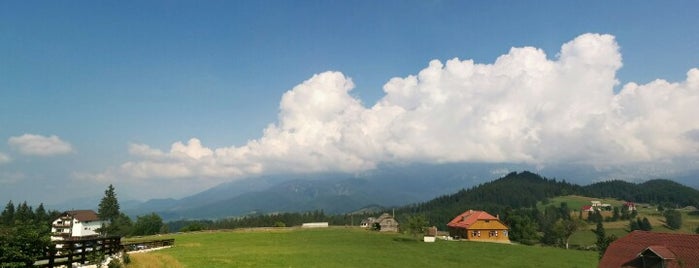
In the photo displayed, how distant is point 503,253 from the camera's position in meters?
69.1

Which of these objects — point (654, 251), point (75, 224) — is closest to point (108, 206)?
point (75, 224)

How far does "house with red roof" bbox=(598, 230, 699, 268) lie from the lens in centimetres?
4406

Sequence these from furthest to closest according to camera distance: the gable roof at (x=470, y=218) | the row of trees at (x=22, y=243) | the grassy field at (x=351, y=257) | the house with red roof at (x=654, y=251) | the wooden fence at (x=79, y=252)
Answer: the gable roof at (x=470, y=218)
the house with red roof at (x=654, y=251)
the grassy field at (x=351, y=257)
the wooden fence at (x=79, y=252)
the row of trees at (x=22, y=243)

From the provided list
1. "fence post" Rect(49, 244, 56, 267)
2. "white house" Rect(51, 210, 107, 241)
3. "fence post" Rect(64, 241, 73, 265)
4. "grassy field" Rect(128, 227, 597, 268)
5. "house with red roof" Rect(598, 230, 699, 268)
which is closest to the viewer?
"fence post" Rect(49, 244, 56, 267)

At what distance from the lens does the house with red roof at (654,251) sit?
4406 cm

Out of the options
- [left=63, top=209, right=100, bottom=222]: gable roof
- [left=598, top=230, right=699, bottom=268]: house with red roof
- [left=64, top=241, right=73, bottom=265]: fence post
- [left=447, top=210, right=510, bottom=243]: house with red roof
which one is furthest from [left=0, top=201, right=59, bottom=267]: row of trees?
[left=63, top=209, right=100, bottom=222]: gable roof

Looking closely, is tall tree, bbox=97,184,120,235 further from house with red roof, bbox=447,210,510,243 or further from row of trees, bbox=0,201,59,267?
row of trees, bbox=0,201,59,267

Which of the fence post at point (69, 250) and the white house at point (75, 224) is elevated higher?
the fence post at point (69, 250)

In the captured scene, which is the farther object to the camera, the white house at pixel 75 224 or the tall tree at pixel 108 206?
the white house at pixel 75 224

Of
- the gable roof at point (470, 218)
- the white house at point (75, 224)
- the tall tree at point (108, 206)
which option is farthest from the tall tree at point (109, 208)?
the gable roof at point (470, 218)

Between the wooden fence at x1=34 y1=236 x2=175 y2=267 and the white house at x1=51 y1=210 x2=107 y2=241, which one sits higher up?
the wooden fence at x1=34 y1=236 x2=175 y2=267

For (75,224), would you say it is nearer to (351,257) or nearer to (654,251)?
(351,257)

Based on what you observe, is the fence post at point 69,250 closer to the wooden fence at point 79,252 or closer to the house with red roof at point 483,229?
the wooden fence at point 79,252

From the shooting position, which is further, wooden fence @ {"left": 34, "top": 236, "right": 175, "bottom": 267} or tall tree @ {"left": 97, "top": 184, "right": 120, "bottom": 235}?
tall tree @ {"left": 97, "top": 184, "right": 120, "bottom": 235}
